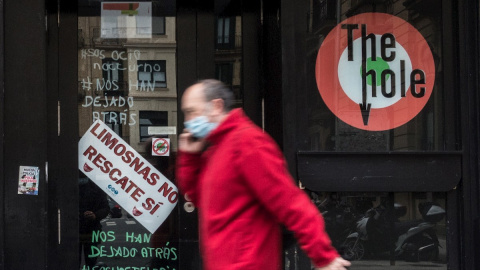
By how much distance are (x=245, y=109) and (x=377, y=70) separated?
1093 mm

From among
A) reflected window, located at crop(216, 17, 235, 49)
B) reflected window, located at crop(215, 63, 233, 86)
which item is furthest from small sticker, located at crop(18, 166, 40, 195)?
reflected window, located at crop(216, 17, 235, 49)

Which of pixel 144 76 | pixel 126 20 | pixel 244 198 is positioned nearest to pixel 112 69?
pixel 144 76

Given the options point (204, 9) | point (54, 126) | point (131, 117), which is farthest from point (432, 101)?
point (54, 126)

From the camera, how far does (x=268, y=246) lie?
3.10 meters

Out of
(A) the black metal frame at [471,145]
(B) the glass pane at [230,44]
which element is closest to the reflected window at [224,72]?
(B) the glass pane at [230,44]

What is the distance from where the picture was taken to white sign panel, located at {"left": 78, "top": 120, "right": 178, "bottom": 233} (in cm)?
603

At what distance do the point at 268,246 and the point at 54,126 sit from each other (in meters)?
3.26

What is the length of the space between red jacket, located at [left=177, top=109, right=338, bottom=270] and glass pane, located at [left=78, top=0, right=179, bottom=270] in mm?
2926

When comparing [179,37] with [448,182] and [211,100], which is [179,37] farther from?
[211,100]

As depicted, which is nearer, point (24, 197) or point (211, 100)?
point (211, 100)

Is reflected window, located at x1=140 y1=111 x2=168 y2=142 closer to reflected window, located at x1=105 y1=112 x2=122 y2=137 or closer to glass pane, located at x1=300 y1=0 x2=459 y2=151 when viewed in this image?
reflected window, located at x1=105 y1=112 x2=122 y2=137

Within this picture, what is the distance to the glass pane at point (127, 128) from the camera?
19.7ft

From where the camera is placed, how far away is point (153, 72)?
6.10 m

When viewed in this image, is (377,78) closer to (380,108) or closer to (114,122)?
(380,108)
